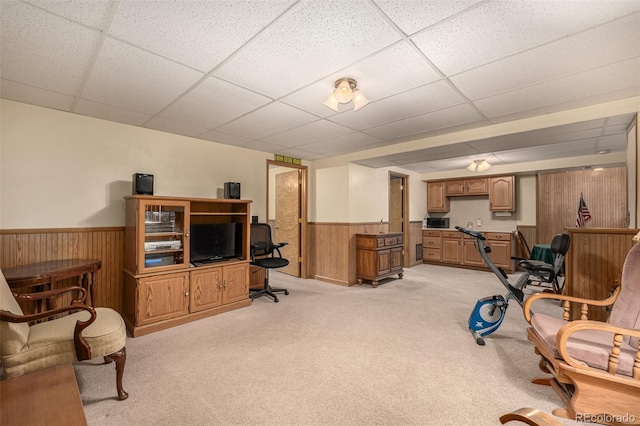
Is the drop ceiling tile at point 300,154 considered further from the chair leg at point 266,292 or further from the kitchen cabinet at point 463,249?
the kitchen cabinet at point 463,249

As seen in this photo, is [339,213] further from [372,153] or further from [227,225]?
[227,225]

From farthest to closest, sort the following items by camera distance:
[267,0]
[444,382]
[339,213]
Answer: [339,213], [444,382], [267,0]

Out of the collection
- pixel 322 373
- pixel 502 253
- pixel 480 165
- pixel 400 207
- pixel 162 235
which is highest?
pixel 480 165

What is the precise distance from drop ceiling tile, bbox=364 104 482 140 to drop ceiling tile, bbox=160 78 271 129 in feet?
5.16

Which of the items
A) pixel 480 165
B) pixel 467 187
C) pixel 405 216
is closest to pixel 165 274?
pixel 405 216

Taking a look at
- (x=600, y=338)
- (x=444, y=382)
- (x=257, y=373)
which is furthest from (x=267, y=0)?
(x=600, y=338)

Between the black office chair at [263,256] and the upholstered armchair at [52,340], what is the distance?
2166 millimetres

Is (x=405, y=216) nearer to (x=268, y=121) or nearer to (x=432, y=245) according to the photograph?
(x=432, y=245)

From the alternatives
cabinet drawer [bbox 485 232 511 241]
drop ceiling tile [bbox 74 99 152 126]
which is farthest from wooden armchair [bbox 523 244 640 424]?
cabinet drawer [bbox 485 232 511 241]

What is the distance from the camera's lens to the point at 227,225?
12.8 ft

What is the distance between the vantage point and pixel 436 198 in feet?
23.9

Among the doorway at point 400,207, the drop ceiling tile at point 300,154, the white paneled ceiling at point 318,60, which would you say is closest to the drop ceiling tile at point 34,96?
the white paneled ceiling at point 318,60

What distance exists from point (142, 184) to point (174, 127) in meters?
0.85

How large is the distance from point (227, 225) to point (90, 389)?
2227mm
